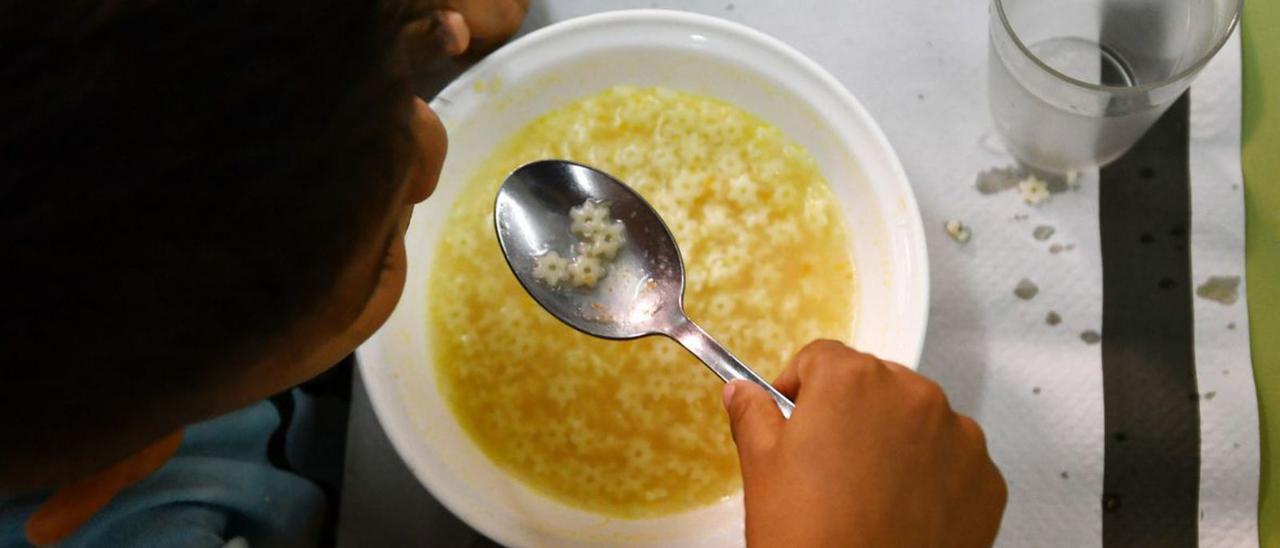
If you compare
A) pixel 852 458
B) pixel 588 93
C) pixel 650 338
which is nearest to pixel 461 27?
pixel 588 93

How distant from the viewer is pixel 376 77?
1.17ft

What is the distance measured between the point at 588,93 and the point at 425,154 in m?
0.24

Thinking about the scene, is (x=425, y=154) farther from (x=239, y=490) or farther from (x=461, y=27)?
(x=239, y=490)

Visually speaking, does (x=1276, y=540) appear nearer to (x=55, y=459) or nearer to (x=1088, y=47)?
(x=1088, y=47)

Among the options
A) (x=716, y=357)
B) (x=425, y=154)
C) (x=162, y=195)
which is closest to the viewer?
(x=162, y=195)

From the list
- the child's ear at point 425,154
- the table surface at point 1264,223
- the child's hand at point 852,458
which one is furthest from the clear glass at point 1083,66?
the child's ear at point 425,154

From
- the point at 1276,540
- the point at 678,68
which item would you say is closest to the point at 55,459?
the point at 678,68

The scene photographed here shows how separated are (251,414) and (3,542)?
157 mm

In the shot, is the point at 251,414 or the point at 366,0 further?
the point at 251,414

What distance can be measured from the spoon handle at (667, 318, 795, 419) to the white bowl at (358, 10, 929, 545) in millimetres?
99

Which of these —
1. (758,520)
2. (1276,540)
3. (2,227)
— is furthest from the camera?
(1276,540)

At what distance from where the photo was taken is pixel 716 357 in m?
0.56

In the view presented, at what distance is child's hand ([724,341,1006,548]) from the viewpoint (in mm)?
484

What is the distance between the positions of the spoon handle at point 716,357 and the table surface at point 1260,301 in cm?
23
